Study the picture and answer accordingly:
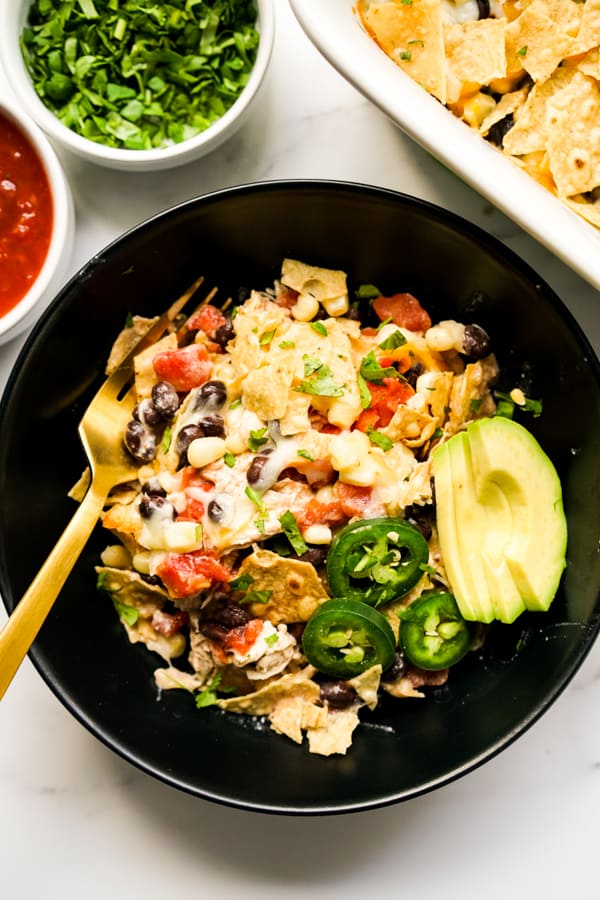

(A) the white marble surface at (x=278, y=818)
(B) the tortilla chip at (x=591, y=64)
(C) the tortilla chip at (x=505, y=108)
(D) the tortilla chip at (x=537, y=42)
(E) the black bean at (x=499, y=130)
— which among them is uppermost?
(D) the tortilla chip at (x=537, y=42)

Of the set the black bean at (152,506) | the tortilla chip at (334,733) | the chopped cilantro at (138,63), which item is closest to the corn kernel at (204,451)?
the black bean at (152,506)

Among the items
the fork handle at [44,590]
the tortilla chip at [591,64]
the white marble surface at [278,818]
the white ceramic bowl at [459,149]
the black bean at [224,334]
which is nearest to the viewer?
the white ceramic bowl at [459,149]

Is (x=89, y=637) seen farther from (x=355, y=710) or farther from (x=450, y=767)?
(x=450, y=767)

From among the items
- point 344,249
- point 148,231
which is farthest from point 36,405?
point 344,249

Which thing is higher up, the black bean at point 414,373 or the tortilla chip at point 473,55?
the tortilla chip at point 473,55

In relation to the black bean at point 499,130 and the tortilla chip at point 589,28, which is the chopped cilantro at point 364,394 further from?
the tortilla chip at point 589,28

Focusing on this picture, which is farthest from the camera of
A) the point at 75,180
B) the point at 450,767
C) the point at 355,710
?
the point at 75,180

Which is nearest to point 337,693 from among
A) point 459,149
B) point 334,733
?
point 334,733
